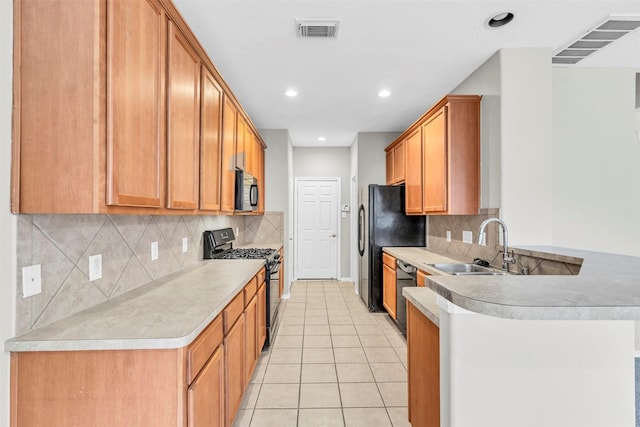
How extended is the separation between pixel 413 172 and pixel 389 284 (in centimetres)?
141

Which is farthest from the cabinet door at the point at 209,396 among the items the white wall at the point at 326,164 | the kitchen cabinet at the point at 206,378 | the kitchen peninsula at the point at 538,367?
the white wall at the point at 326,164

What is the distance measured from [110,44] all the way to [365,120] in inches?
145

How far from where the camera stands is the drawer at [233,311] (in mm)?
1713

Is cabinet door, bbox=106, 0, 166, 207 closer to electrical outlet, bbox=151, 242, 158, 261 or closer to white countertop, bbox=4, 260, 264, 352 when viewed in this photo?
white countertop, bbox=4, 260, 264, 352

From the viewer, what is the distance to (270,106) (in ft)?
12.9

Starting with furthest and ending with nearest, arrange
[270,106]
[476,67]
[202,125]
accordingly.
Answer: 1. [270,106]
2. [476,67]
3. [202,125]

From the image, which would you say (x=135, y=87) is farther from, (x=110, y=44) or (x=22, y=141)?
(x=22, y=141)

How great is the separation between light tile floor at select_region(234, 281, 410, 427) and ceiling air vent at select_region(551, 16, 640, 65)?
2.96 meters

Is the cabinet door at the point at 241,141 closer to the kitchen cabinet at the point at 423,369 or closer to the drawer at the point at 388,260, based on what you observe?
the drawer at the point at 388,260

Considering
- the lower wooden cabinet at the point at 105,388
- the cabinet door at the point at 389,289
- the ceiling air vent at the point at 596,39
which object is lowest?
the cabinet door at the point at 389,289

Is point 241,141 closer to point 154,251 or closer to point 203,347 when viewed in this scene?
point 154,251

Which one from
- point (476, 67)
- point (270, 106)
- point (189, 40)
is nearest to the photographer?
point (189, 40)

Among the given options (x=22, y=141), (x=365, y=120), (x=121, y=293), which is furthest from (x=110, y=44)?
(x=365, y=120)

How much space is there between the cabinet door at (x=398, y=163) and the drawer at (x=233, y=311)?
2.89m
